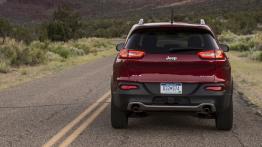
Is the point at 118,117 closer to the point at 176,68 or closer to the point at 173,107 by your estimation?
the point at 173,107

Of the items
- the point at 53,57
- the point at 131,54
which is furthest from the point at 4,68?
the point at 131,54

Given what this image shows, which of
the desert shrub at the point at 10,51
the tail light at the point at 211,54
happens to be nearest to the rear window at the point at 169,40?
the tail light at the point at 211,54

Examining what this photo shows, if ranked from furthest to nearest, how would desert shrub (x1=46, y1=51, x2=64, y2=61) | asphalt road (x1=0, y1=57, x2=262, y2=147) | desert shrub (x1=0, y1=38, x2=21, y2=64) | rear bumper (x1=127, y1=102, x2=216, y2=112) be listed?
desert shrub (x1=46, y1=51, x2=64, y2=61) < desert shrub (x1=0, y1=38, x2=21, y2=64) < rear bumper (x1=127, y1=102, x2=216, y2=112) < asphalt road (x1=0, y1=57, x2=262, y2=147)

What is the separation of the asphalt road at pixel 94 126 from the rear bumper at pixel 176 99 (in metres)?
0.35

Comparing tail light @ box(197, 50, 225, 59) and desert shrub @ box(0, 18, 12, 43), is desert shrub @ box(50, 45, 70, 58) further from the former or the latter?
tail light @ box(197, 50, 225, 59)

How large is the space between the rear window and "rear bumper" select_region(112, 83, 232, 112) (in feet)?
2.07

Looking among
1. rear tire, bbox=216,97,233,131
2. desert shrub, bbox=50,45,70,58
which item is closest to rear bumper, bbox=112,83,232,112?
rear tire, bbox=216,97,233,131

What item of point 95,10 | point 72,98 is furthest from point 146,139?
point 95,10

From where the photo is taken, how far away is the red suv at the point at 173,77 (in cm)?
883

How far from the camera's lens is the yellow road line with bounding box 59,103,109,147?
8383 mm

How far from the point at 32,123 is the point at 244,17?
80405mm

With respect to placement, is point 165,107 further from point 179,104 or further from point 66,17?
point 66,17

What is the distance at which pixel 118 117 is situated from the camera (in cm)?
943

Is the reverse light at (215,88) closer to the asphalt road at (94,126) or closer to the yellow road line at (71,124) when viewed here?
the asphalt road at (94,126)
